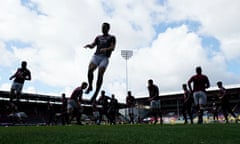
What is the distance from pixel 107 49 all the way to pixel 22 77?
17.2 feet

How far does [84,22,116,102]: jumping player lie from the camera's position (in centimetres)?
678

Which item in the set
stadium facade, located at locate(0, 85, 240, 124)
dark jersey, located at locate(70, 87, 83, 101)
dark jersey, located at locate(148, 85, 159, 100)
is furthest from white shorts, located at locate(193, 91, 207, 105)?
stadium facade, located at locate(0, 85, 240, 124)

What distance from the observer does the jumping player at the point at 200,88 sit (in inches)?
425

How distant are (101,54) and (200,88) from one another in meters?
5.11

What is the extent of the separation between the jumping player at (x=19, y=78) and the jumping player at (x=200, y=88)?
5670mm

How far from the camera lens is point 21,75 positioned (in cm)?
1103

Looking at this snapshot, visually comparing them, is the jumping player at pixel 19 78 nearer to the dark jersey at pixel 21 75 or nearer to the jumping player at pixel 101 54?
the dark jersey at pixel 21 75

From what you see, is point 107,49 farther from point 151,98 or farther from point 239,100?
point 239,100

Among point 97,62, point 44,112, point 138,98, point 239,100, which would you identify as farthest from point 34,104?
point 97,62

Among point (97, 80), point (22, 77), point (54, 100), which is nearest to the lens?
point (97, 80)

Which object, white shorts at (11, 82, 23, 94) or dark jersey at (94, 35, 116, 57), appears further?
white shorts at (11, 82, 23, 94)

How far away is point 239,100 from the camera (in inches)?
2110

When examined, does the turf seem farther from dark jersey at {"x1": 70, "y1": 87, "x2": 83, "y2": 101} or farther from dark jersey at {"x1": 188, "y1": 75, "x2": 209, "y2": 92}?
dark jersey at {"x1": 70, "y1": 87, "x2": 83, "y2": 101}

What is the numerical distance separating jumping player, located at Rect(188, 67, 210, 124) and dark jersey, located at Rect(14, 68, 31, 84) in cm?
563
